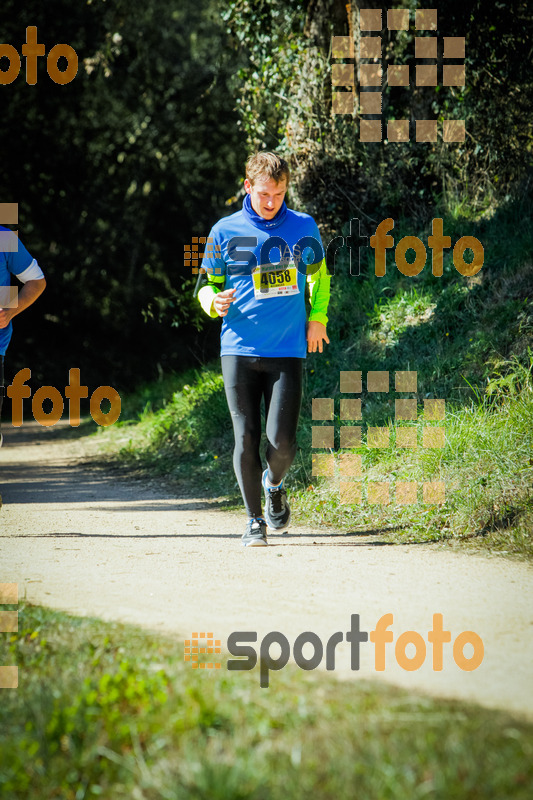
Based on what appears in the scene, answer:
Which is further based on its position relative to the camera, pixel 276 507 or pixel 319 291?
pixel 276 507

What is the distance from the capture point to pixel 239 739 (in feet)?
8.48

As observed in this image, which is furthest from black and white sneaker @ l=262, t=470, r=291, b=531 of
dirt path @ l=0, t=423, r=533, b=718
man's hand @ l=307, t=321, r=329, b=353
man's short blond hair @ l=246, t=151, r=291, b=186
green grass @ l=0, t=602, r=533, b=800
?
green grass @ l=0, t=602, r=533, b=800

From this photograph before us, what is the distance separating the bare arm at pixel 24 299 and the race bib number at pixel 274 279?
1.45 metres

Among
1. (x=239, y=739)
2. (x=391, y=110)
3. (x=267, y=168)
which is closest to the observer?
(x=239, y=739)

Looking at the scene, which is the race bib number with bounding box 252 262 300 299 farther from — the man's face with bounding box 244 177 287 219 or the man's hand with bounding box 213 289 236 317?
the man's face with bounding box 244 177 287 219

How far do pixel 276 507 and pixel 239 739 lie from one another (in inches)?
130

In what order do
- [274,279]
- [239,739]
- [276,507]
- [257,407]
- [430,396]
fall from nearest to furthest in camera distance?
[239,739] < [274,279] < [257,407] < [276,507] < [430,396]

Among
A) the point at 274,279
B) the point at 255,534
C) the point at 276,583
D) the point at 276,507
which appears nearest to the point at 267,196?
the point at 274,279

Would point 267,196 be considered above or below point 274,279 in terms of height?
above

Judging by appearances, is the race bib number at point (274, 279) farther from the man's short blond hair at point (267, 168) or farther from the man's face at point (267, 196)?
the man's short blond hair at point (267, 168)

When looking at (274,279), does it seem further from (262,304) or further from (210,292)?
(210,292)

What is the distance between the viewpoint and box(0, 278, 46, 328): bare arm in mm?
5699

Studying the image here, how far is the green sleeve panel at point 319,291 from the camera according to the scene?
5.59 metres

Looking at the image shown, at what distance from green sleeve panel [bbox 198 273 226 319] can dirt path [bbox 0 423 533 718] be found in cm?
153
